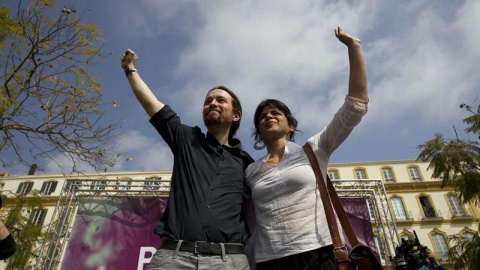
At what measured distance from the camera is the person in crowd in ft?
5.42

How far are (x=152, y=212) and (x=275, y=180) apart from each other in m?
6.18

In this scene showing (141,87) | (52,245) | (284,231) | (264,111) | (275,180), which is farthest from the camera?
(52,245)

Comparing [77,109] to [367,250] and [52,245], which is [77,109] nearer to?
[52,245]

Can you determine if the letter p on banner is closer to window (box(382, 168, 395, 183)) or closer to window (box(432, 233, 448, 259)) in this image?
window (box(432, 233, 448, 259))

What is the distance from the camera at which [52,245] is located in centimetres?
703

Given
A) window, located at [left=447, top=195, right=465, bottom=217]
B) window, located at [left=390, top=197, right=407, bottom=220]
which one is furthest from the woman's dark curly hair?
window, located at [left=447, top=195, right=465, bottom=217]

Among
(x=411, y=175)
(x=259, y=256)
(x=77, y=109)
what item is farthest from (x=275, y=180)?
(x=411, y=175)

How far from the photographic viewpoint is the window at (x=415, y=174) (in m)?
26.5

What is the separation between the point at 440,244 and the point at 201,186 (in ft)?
93.0

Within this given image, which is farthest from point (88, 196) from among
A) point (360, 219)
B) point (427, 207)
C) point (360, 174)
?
point (427, 207)

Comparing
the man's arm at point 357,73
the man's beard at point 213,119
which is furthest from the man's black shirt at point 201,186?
the man's arm at point 357,73

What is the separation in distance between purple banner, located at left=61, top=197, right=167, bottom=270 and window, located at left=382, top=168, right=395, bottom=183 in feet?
82.5

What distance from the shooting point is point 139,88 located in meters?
2.09

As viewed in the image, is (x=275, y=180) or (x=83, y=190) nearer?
(x=275, y=180)
